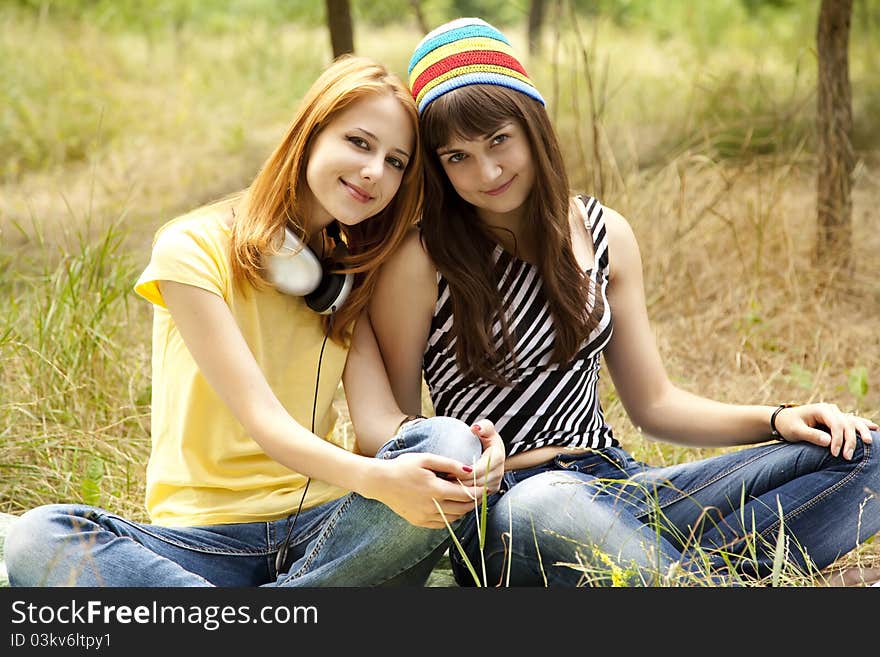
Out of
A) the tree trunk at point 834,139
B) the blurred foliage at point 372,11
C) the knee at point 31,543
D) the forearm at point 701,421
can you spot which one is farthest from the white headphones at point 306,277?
the blurred foliage at point 372,11

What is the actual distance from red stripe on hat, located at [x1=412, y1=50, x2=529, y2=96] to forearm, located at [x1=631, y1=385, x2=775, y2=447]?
0.83 metres

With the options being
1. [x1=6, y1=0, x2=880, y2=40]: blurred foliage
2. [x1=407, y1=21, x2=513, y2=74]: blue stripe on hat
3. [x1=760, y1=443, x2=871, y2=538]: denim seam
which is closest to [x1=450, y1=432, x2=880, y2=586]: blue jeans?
[x1=760, y1=443, x2=871, y2=538]: denim seam

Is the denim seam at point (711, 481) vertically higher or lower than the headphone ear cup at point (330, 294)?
lower

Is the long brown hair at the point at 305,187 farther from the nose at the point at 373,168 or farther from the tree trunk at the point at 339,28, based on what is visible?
the tree trunk at the point at 339,28

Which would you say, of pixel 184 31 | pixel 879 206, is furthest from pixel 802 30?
pixel 184 31

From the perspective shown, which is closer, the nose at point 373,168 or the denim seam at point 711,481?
the nose at point 373,168

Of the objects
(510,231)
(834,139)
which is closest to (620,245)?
(510,231)

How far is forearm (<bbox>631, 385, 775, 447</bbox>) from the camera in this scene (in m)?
2.35

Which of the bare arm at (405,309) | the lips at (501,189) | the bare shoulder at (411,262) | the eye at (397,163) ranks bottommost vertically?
the bare arm at (405,309)

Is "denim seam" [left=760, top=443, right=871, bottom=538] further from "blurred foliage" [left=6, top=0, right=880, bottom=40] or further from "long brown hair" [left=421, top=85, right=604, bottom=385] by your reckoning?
"blurred foliage" [left=6, top=0, right=880, bottom=40]

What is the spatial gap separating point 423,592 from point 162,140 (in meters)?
5.59

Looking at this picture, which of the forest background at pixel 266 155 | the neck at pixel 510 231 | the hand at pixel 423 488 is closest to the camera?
the hand at pixel 423 488

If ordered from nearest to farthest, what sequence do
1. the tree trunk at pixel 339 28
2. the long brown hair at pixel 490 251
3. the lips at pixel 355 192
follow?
the lips at pixel 355 192 → the long brown hair at pixel 490 251 → the tree trunk at pixel 339 28

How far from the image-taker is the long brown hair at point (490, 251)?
2.26 meters
